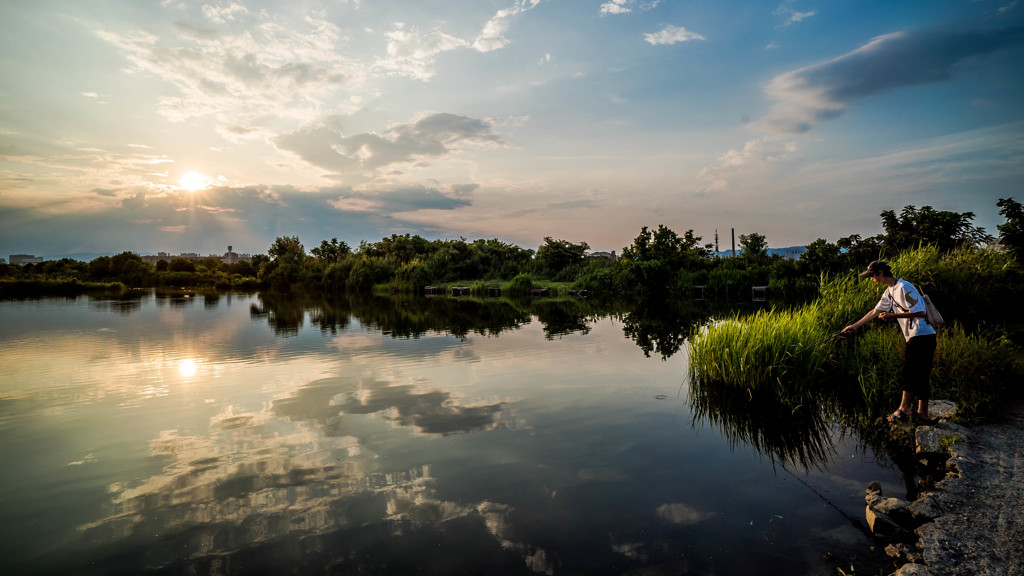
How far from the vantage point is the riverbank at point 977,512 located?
351 centimetres

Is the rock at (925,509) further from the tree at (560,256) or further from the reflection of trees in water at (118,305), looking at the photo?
the tree at (560,256)

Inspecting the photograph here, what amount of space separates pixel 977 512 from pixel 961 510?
10 cm

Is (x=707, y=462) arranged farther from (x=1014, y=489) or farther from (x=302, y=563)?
(x=302, y=563)

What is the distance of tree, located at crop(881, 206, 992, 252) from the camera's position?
56.6 ft

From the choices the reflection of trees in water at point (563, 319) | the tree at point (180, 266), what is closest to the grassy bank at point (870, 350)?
the reflection of trees in water at point (563, 319)

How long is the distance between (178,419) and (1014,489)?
35.8 ft

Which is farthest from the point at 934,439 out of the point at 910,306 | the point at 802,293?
the point at 802,293

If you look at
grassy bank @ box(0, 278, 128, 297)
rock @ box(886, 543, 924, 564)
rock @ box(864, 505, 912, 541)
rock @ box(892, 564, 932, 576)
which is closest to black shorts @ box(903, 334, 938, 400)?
rock @ box(864, 505, 912, 541)

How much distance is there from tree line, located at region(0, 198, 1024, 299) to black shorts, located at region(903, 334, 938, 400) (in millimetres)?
11215

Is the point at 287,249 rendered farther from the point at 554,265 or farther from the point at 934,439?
the point at 934,439

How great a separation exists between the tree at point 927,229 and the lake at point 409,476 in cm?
1384

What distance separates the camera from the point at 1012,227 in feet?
50.2

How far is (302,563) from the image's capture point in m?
3.98

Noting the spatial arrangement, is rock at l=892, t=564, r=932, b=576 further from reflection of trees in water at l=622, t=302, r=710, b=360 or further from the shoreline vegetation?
reflection of trees in water at l=622, t=302, r=710, b=360
